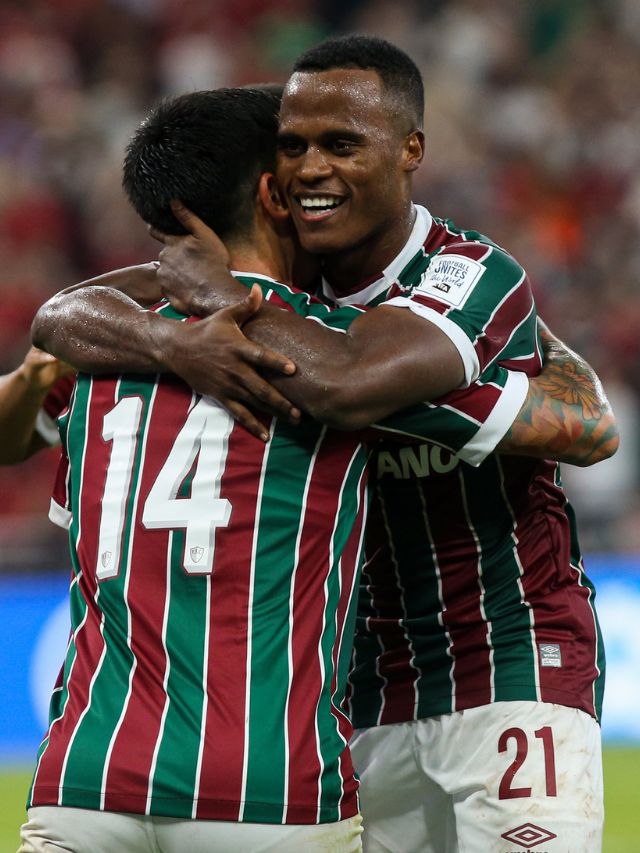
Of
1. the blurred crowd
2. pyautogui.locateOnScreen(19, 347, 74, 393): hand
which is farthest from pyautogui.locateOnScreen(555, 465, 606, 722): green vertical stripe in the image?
the blurred crowd

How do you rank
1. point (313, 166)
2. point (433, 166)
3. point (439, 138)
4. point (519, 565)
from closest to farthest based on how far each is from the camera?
point (313, 166)
point (519, 565)
point (433, 166)
point (439, 138)

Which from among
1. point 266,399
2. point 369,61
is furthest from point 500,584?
point 369,61

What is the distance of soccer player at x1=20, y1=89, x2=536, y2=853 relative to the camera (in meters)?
2.54

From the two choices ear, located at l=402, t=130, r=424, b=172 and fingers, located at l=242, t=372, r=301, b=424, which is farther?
ear, located at l=402, t=130, r=424, b=172

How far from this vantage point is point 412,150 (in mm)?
3465

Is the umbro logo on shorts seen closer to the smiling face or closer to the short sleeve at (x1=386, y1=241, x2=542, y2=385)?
the short sleeve at (x1=386, y1=241, x2=542, y2=385)

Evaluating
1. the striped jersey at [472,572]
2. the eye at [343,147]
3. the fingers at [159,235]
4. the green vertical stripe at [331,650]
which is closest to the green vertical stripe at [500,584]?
the striped jersey at [472,572]

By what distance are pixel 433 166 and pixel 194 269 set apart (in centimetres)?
836

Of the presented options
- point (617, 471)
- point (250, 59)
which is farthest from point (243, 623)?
point (250, 59)

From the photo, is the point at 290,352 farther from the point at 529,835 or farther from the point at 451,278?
the point at 529,835

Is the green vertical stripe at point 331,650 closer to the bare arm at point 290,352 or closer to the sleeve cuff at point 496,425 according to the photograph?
the bare arm at point 290,352

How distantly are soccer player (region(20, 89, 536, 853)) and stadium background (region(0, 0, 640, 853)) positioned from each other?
17.7ft

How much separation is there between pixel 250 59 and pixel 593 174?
3.38 meters

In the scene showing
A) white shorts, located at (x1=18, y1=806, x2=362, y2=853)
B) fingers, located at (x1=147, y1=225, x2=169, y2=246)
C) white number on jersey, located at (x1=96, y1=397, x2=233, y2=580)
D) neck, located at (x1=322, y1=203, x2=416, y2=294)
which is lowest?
white shorts, located at (x1=18, y1=806, x2=362, y2=853)
